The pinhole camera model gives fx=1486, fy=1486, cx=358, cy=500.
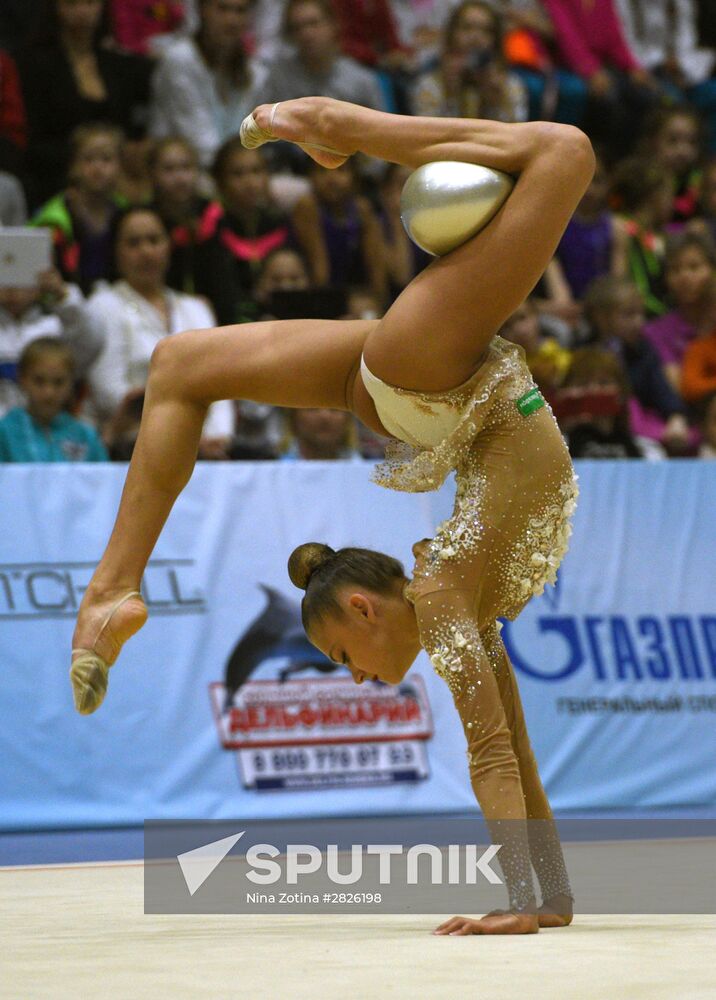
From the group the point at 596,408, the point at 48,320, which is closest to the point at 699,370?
the point at 596,408

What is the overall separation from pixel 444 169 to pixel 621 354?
4.24 m

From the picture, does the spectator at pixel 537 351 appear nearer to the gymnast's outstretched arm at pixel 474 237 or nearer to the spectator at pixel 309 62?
the spectator at pixel 309 62

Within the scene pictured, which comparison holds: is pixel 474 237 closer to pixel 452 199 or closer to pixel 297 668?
pixel 452 199

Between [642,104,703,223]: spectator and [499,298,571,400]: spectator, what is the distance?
2.07 meters

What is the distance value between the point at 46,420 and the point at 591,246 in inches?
133

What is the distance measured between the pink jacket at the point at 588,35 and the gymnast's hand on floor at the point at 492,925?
6740 millimetres

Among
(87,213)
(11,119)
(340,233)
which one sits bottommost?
(340,233)

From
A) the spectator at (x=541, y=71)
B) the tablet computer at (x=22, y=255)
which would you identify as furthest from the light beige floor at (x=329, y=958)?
the spectator at (x=541, y=71)

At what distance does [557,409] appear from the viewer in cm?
627

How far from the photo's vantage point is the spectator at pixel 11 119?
669 centimetres

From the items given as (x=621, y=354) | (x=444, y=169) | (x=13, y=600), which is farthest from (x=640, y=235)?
(x=444, y=169)

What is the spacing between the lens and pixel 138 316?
610cm

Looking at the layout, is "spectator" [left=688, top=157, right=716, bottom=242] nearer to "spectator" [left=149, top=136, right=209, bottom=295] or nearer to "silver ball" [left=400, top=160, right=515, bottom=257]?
"spectator" [left=149, top=136, right=209, bottom=295]

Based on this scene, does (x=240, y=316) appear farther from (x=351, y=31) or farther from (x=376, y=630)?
(x=376, y=630)
